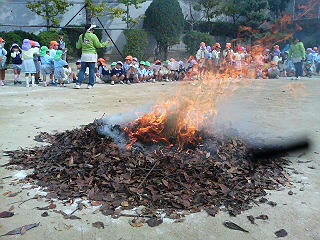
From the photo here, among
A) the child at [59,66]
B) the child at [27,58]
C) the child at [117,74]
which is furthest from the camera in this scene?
the child at [117,74]

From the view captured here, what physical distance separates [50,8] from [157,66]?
804 centimetres

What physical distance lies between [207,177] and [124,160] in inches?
40.1

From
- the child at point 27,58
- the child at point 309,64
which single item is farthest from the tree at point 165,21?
the child at point 27,58

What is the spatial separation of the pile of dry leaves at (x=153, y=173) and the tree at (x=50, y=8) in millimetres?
15143

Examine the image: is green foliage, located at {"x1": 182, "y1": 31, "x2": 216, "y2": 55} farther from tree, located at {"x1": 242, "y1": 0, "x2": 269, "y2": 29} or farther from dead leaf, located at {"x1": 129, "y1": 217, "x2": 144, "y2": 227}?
dead leaf, located at {"x1": 129, "y1": 217, "x2": 144, "y2": 227}

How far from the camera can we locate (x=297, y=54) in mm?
14930

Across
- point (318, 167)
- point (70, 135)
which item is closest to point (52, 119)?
point (70, 135)

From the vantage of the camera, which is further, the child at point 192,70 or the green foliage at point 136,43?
the green foliage at point 136,43

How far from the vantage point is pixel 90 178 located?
4.14 metres

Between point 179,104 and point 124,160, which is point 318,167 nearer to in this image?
point 179,104

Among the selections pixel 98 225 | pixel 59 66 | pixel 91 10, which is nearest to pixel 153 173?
pixel 98 225

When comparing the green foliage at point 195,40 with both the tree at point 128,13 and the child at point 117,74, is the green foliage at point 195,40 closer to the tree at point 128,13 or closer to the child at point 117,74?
the tree at point 128,13

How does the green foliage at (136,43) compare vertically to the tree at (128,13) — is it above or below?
below

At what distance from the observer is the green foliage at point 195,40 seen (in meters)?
19.8
